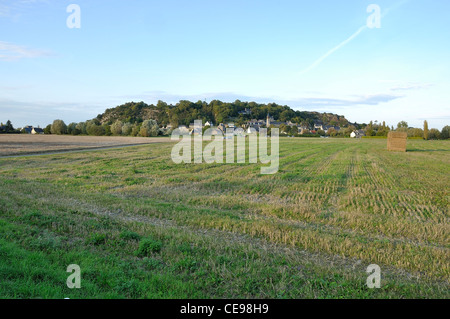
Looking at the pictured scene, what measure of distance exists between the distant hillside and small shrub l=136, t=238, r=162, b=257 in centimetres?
12188

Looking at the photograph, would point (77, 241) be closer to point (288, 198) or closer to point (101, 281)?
point (101, 281)

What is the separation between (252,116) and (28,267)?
6445 inches

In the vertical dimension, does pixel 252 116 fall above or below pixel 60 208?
above

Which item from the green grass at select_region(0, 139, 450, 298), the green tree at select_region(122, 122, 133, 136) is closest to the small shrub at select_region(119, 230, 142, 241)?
the green grass at select_region(0, 139, 450, 298)

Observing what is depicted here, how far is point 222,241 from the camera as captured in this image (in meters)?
7.52

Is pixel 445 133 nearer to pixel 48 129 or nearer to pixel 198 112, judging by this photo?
pixel 198 112

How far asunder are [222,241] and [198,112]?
134033 mm

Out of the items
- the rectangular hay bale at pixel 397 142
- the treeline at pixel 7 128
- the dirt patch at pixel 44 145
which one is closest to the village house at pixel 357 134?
the rectangular hay bale at pixel 397 142

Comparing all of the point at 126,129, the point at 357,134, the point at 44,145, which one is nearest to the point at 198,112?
the point at 126,129

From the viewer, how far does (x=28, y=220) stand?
27.8 feet

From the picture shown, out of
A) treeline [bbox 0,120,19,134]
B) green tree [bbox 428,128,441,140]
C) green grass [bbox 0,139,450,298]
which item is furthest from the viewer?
green tree [bbox 428,128,441,140]

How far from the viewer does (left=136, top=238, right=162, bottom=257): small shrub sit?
6602 millimetres

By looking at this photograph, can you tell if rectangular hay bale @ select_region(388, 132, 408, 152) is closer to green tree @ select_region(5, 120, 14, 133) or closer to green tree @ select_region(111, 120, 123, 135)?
green tree @ select_region(111, 120, 123, 135)
